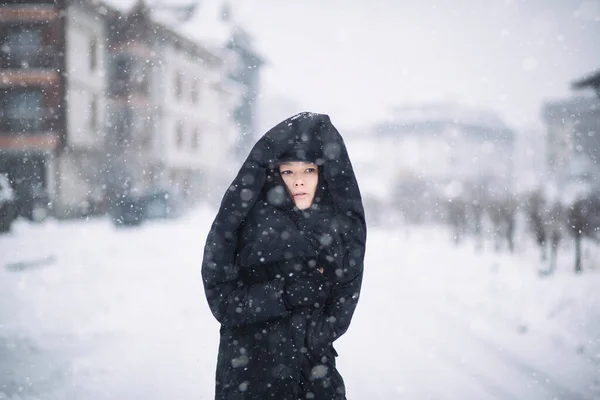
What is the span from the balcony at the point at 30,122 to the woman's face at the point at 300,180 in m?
→ 20.6

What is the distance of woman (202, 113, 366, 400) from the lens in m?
1.92

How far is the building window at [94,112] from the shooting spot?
21312 mm

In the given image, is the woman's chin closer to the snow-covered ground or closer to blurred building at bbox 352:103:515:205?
the snow-covered ground

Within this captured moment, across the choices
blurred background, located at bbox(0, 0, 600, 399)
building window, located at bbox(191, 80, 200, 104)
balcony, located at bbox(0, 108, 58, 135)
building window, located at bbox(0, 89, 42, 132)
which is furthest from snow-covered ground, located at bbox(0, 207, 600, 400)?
building window, located at bbox(191, 80, 200, 104)

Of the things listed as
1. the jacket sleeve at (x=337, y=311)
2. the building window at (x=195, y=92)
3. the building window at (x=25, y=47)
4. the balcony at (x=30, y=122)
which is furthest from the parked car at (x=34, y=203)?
the jacket sleeve at (x=337, y=311)

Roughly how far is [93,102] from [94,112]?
51 cm

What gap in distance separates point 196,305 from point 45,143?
1659 centimetres


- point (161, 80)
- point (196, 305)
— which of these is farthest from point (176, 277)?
point (161, 80)

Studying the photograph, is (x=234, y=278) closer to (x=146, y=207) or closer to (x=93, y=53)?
(x=146, y=207)

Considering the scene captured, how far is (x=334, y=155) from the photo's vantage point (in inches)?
82.4

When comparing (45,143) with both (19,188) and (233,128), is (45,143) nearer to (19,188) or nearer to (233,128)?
(19,188)

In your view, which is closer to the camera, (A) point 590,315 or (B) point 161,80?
(A) point 590,315

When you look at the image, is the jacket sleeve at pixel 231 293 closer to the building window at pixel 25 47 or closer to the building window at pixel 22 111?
the building window at pixel 22 111

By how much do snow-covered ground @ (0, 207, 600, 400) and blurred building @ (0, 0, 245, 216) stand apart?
1110 cm
